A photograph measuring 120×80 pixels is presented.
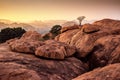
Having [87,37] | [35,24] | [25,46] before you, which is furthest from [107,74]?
[35,24]

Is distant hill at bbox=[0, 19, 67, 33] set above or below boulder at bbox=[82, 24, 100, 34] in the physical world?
below

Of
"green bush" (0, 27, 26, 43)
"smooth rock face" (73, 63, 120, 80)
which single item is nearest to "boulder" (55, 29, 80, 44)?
"smooth rock face" (73, 63, 120, 80)

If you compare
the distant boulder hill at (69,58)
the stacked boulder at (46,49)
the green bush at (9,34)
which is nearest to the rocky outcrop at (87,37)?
the distant boulder hill at (69,58)

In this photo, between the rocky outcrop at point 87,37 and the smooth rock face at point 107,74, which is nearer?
the smooth rock face at point 107,74

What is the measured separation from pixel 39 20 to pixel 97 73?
4373 cm

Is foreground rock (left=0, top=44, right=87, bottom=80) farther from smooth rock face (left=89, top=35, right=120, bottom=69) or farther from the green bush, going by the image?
the green bush

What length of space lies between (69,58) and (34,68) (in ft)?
13.9

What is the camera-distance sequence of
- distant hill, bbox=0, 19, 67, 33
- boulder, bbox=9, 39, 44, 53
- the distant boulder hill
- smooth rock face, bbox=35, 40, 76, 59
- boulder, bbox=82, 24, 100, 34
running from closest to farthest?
the distant boulder hill, smooth rock face, bbox=35, 40, 76, 59, boulder, bbox=9, 39, 44, 53, boulder, bbox=82, 24, 100, 34, distant hill, bbox=0, 19, 67, 33

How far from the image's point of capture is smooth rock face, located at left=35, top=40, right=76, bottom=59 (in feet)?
62.8

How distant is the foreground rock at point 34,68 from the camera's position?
15875 millimetres

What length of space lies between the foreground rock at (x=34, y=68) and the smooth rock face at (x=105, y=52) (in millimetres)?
1207

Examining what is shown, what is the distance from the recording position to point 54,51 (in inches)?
760

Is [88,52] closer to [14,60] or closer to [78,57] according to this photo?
[78,57]

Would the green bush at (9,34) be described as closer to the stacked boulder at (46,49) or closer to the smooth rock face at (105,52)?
the stacked boulder at (46,49)
